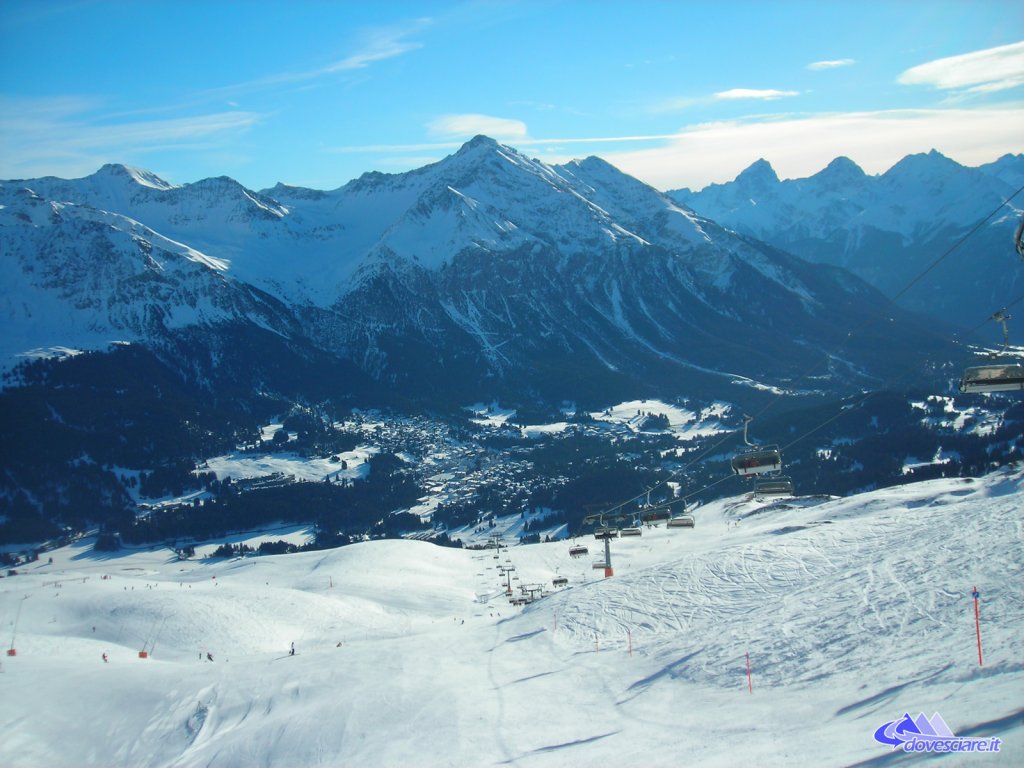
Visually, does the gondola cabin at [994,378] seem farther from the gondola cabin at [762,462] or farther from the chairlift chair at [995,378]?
the gondola cabin at [762,462]

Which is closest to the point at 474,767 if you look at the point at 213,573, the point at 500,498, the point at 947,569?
the point at 947,569

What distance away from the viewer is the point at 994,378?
27.8 meters

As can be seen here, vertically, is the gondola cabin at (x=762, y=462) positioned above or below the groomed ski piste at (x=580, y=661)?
above

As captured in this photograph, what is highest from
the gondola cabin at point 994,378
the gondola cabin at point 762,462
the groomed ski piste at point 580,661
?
the gondola cabin at point 994,378

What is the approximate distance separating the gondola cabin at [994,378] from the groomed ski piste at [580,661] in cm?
820

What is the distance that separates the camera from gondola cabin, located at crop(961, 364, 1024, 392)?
27.5 metres

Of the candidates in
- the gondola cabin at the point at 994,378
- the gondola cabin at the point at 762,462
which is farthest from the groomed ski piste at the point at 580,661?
the gondola cabin at the point at 994,378

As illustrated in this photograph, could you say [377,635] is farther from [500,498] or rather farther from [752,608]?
[500,498]

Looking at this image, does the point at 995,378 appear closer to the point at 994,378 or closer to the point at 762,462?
the point at 994,378

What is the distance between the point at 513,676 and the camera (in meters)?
43.6

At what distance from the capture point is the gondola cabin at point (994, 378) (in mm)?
27484

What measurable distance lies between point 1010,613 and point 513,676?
70.7ft

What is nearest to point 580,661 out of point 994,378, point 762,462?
point 762,462

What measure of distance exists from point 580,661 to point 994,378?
24620mm
